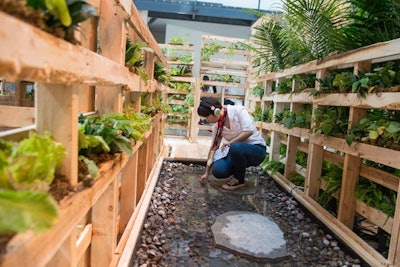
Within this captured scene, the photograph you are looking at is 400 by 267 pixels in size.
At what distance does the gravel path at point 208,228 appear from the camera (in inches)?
91.7

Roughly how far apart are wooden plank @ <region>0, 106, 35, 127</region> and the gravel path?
1.25 meters

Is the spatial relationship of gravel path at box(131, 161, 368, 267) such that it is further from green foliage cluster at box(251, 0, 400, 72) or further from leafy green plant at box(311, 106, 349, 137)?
green foliage cluster at box(251, 0, 400, 72)

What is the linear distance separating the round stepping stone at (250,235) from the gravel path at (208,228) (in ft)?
0.18

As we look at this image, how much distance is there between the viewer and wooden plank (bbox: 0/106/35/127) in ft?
8.21

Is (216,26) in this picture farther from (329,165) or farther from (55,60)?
(55,60)

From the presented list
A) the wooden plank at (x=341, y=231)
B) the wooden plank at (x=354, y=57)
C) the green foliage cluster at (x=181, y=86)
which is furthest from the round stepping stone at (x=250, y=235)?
the green foliage cluster at (x=181, y=86)

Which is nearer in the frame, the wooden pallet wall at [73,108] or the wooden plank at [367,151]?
the wooden pallet wall at [73,108]

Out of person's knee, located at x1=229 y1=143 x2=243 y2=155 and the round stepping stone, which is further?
person's knee, located at x1=229 y1=143 x2=243 y2=155

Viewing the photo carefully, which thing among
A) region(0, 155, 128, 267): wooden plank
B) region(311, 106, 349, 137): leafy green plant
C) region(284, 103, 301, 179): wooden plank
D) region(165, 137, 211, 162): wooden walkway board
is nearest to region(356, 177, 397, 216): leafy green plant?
region(311, 106, 349, 137): leafy green plant

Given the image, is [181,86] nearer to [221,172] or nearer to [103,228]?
[221,172]

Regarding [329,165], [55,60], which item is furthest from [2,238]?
[329,165]

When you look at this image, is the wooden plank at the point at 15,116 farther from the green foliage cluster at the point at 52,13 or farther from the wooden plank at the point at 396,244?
the wooden plank at the point at 396,244

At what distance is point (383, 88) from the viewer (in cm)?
228

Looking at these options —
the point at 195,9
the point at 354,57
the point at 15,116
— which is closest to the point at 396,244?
the point at 354,57
